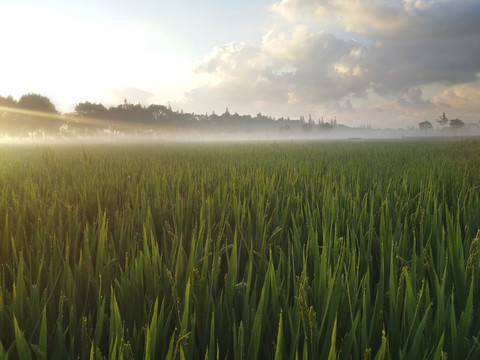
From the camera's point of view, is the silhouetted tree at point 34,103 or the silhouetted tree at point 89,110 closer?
the silhouetted tree at point 34,103

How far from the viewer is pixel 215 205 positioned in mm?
2445

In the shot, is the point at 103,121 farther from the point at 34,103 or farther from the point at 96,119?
the point at 34,103

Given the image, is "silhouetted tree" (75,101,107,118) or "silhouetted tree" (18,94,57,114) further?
"silhouetted tree" (75,101,107,118)

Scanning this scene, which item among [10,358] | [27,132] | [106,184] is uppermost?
[27,132]

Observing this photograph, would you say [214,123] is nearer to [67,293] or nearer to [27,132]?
[27,132]

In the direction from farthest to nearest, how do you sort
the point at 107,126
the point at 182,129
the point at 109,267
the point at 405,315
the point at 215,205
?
1. the point at 182,129
2. the point at 107,126
3. the point at 215,205
4. the point at 109,267
5. the point at 405,315

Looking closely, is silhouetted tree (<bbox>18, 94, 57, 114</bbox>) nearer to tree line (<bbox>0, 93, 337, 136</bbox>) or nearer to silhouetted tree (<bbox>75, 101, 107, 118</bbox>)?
tree line (<bbox>0, 93, 337, 136</bbox>)

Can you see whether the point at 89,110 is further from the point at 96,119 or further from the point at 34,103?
the point at 34,103

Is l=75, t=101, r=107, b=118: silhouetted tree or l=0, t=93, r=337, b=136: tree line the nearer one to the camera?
l=0, t=93, r=337, b=136: tree line

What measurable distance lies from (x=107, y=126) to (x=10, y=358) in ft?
269

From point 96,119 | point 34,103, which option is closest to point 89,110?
point 96,119

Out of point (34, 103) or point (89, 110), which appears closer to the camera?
point (34, 103)

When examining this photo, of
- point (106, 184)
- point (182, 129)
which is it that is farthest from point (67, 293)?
point (182, 129)

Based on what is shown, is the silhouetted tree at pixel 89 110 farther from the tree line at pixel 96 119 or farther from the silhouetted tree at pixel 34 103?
the silhouetted tree at pixel 34 103
